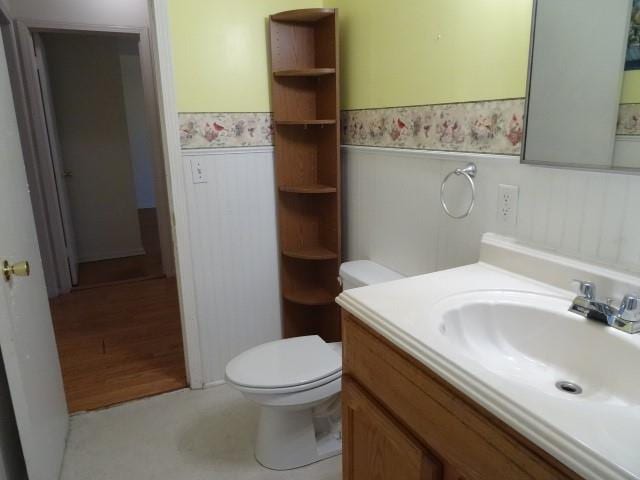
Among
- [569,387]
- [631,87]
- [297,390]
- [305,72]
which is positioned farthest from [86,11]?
[569,387]

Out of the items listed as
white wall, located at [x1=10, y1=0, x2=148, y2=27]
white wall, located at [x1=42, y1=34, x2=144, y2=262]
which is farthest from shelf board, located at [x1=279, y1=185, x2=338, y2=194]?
white wall, located at [x1=42, y1=34, x2=144, y2=262]

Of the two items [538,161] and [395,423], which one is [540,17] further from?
[395,423]

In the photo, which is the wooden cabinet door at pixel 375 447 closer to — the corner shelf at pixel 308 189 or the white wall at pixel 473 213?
the white wall at pixel 473 213

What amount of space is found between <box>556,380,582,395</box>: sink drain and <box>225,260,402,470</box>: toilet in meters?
0.84

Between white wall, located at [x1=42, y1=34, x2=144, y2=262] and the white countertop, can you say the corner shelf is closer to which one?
the white countertop

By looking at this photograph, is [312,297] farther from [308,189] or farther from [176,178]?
[176,178]

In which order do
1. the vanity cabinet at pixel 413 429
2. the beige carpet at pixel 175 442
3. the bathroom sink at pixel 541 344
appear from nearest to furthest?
the vanity cabinet at pixel 413 429 < the bathroom sink at pixel 541 344 < the beige carpet at pixel 175 442

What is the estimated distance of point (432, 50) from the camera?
1478 mm

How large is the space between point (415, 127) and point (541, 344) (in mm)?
879

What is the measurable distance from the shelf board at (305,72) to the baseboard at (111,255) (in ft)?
10.2

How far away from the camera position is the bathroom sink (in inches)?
34.8

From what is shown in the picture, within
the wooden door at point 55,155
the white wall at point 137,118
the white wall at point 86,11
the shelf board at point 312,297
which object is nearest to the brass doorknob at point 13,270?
the shelf board at point 312,297

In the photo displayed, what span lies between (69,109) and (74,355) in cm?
244

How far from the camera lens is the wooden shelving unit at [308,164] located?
2.03 meters
